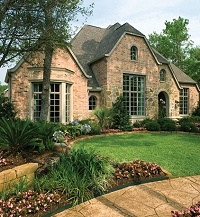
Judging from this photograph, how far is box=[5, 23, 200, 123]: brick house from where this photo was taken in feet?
43.9

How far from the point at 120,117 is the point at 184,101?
10748 millimetres

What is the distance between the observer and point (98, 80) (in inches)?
661

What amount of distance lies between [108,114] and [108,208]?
10931 millimetres

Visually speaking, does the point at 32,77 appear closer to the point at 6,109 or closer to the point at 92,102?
the point at 6,109

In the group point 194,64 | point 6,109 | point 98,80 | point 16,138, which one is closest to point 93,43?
point 98,80

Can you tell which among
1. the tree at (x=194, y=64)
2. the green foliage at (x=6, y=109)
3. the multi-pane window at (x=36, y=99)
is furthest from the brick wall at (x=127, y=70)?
the tree at (x=194, y=64)

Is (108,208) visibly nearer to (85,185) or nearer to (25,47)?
(85,185)

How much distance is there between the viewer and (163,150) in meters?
8.12

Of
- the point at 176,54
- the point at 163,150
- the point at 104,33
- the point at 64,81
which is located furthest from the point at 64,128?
the point at 176,54

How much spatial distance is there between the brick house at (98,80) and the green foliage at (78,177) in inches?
334

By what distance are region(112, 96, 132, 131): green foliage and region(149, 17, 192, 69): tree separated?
2434cm

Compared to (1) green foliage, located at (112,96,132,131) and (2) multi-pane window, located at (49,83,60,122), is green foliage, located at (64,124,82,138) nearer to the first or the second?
(2) multi-pane window, located at (49,83,60,122)

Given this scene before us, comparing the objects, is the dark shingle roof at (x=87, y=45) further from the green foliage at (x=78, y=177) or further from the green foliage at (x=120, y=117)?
the green foliage at (x=78, y=177)

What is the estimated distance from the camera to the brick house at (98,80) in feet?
43.9
